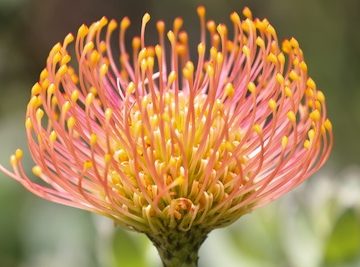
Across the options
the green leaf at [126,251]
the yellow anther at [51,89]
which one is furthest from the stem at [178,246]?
the green leaf at [126,251]

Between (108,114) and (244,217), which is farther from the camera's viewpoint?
(244,217)

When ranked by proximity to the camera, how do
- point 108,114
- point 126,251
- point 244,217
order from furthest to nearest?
1. point 244,217
2. point 126,251
3. point 108,114

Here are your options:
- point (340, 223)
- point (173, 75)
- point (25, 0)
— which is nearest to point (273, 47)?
point (173, 75)

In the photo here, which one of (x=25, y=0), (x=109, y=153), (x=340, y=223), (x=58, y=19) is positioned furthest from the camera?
(x=58, y=19)

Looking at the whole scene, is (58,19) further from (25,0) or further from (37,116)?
(37,116)

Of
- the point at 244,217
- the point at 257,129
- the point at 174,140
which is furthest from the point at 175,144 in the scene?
the point at 244,217

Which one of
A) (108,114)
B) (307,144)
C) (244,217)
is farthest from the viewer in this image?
(244,217)

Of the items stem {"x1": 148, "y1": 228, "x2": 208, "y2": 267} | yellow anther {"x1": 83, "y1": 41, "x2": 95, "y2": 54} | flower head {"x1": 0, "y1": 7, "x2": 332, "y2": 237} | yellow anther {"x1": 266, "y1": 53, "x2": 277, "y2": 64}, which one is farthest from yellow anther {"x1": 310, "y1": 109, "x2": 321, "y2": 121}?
yellow anther {"x1": 83, "y1": 41, "x2": 95, "y2": 54}

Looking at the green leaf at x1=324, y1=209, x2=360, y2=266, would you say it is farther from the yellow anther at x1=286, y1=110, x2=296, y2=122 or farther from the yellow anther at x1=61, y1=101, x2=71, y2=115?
the yellow anther at x1=61, y1=101, x2=71, y2=115

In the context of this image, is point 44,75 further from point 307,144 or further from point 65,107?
point 307,144
